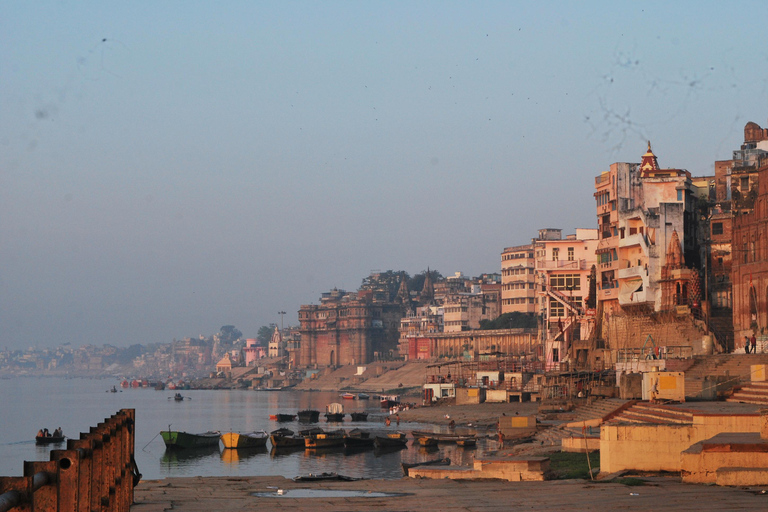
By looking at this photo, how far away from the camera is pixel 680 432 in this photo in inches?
849

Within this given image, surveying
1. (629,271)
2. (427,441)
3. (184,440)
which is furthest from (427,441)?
(629,271)

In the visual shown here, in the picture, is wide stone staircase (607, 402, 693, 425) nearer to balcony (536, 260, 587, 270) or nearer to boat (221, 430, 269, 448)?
boat (221, 430, 269, 448)

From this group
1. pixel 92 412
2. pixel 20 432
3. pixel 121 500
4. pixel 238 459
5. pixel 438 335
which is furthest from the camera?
pixel 438 335

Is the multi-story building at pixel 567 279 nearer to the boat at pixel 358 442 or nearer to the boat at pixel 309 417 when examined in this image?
the boat at pixel 309 417

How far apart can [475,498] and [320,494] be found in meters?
3.63

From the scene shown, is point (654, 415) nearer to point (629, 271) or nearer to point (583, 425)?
point (583, 425)

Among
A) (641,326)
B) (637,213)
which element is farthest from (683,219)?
(641,326)

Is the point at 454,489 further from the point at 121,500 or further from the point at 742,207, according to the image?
the point at 742,207

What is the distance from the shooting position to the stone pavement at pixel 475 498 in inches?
605

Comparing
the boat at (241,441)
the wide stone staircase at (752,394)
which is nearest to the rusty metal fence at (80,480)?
the wide stone staircase at (752,394)

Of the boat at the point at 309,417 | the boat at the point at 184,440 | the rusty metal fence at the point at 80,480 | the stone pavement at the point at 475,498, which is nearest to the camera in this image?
the rusty metal fence at the point at 80,480

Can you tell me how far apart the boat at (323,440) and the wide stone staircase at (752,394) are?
2585cm

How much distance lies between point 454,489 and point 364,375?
520 ft

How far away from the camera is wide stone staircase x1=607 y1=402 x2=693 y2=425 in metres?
26.9
